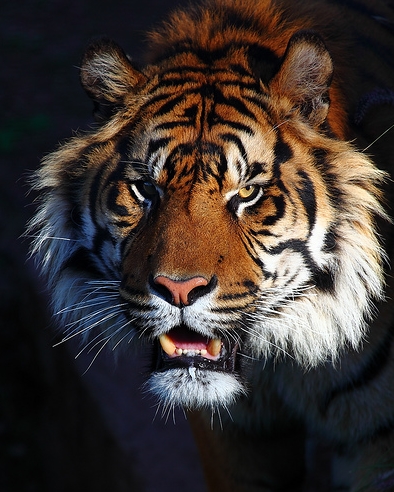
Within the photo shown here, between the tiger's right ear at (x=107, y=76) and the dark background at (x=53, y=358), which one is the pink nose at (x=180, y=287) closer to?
the tiger's right ear at (x=107, y=76)

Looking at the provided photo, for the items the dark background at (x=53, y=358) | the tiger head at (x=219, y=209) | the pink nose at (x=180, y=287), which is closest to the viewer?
the pink nose at (x=180, y=287)

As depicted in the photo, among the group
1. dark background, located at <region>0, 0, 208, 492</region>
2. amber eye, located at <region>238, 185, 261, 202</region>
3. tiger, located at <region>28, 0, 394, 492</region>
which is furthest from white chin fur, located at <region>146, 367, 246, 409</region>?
dark background, located at <region>0, 0, 208, 492</region>

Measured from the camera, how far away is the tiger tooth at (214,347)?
1.84 m

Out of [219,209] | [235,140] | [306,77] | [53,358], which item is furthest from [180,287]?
[53,358]

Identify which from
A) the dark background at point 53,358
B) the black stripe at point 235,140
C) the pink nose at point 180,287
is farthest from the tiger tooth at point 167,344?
the dark background at point 53,358

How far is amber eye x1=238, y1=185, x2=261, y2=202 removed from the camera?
179cm

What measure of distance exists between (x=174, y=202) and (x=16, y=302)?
2186 millimetres

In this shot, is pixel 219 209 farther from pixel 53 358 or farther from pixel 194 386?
pixel 53 358

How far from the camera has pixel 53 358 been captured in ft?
12.5

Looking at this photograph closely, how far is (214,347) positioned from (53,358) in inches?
81.8

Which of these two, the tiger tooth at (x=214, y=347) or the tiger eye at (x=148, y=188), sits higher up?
the tiger eye at (x=148, y=188)

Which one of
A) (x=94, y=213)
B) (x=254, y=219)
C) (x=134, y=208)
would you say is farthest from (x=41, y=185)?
(x=254, y=219)

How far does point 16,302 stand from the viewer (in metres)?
3.80

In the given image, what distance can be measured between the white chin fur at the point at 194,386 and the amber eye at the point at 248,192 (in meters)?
0.37
